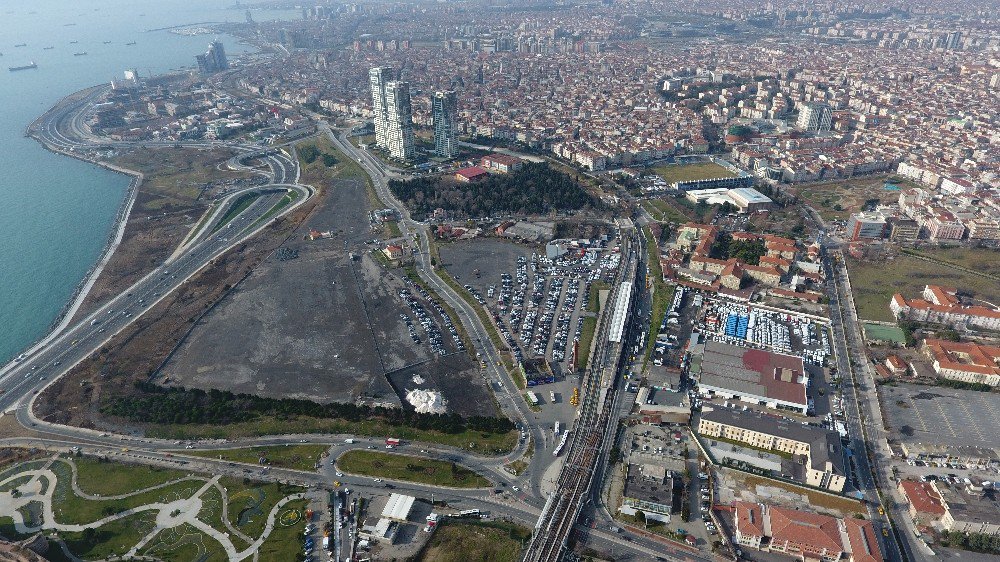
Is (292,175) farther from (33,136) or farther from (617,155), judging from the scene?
(33,136)

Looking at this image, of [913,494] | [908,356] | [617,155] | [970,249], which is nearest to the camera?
[913,494]

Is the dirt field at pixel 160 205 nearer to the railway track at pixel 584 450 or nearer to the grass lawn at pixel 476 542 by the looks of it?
the grass lawn at pixel 476 542

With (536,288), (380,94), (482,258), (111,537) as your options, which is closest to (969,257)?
(536,288)

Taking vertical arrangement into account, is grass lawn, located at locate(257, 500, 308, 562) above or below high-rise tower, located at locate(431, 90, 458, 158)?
below

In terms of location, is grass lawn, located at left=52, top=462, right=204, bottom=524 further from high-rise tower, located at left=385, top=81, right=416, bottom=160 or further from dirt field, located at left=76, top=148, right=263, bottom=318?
high-rise tower, located at left=385, top=81, right=416, bottom=160

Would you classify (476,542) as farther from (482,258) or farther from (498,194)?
(498,194)

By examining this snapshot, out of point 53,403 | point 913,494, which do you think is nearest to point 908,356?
point 913,494

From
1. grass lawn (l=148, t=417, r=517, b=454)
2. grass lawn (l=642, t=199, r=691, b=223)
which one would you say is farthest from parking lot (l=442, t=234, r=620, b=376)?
grass lawn (l=642, t=199, r=691, b=223)

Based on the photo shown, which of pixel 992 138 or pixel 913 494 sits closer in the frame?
pixel 913 494
